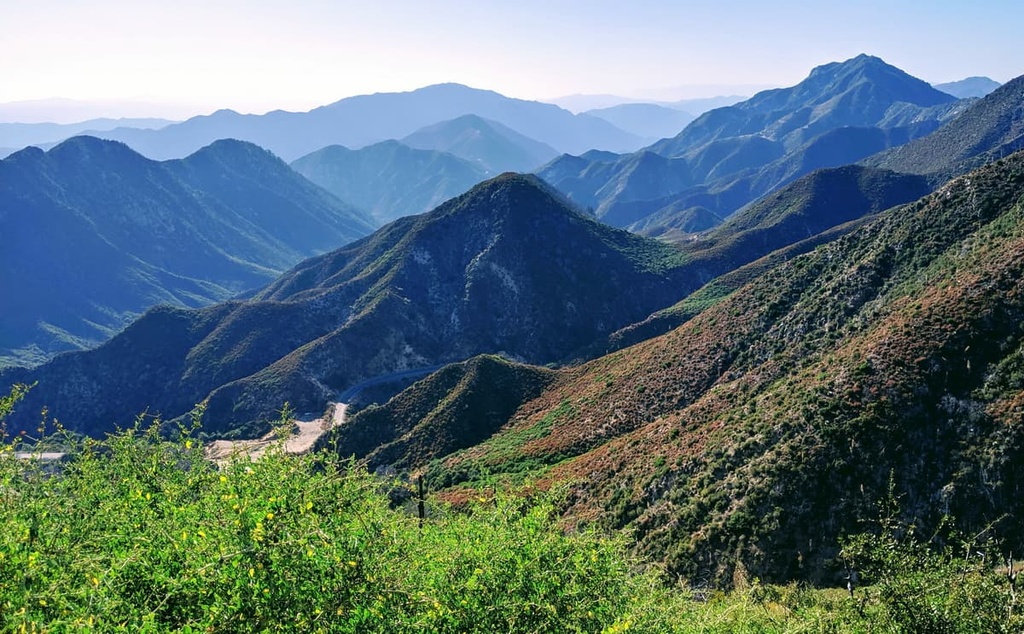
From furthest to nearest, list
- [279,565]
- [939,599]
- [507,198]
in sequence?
[507,198] → [939,599] → [279,565]

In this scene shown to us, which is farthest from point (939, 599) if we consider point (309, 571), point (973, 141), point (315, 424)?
point (973, 141)

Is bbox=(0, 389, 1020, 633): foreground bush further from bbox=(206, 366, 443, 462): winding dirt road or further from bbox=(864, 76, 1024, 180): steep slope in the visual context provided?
bbox=(864, 76, 1024, 180): steep slope

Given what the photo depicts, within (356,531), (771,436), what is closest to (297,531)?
(356,531)

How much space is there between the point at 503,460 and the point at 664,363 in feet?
59.5

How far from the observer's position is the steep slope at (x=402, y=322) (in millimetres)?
103000

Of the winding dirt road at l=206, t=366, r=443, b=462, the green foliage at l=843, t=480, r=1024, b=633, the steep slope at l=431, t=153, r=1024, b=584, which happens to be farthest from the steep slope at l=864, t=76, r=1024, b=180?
the green foliage at l=843, t=480, r=1024, b=633

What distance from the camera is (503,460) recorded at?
50.9m

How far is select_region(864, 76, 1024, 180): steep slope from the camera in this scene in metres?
148

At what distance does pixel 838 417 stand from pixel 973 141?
18556 cm

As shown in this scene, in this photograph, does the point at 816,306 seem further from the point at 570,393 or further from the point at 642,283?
the point at 642,283

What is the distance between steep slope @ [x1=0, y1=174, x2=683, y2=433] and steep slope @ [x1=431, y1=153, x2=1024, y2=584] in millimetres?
57845

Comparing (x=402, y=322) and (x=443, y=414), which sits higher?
(x=402, y=322)

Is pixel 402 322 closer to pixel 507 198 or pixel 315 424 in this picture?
pixel 315 424

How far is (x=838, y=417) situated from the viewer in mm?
29766
